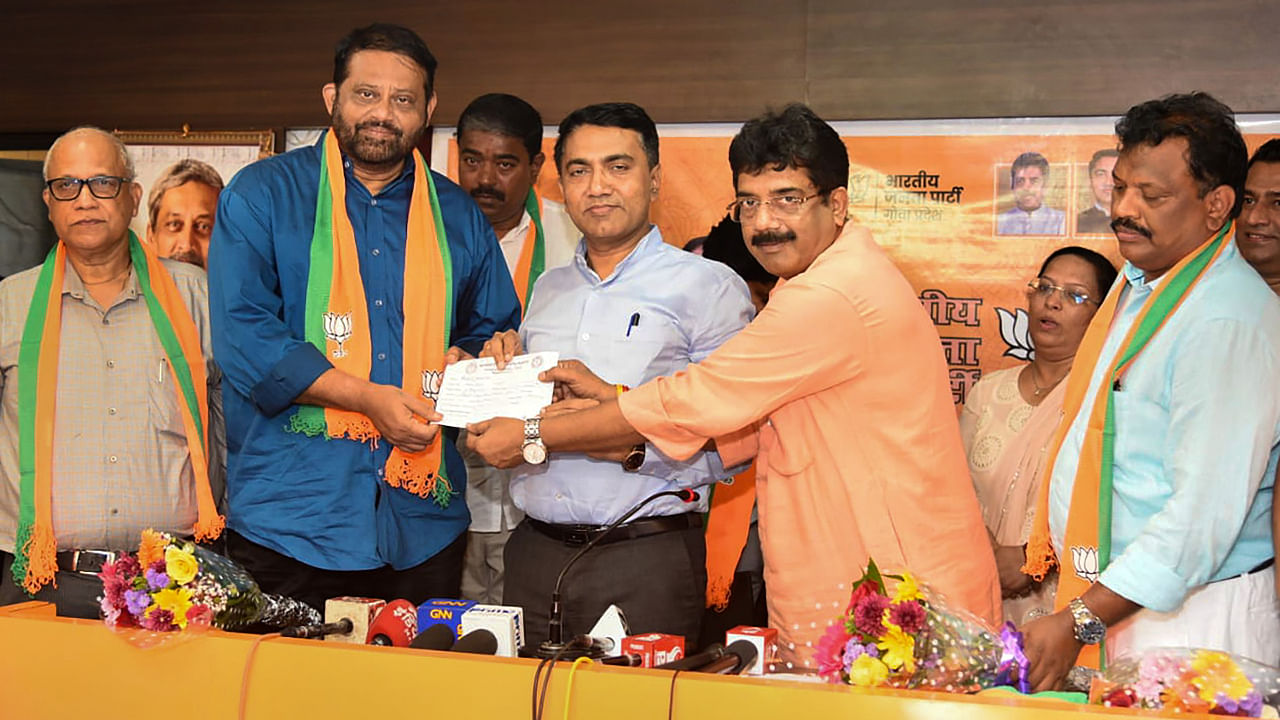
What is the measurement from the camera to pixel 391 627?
2.46 m

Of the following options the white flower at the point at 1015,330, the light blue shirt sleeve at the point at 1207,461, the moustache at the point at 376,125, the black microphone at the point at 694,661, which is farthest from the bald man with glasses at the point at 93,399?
the white flower at the point at 1015,330

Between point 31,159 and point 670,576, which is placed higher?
point 31,159

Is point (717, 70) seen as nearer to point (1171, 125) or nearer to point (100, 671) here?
point (1171, 125)

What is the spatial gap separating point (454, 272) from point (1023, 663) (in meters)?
1.95

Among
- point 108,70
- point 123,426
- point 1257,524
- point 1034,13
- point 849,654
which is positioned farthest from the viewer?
point 108,70

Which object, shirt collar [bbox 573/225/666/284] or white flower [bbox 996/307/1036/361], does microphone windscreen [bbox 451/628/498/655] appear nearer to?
shirt collar [bbox 573/225/666/284]

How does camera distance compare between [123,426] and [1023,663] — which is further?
[123,426]

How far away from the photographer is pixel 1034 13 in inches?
169

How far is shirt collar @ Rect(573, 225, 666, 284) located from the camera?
314 cm

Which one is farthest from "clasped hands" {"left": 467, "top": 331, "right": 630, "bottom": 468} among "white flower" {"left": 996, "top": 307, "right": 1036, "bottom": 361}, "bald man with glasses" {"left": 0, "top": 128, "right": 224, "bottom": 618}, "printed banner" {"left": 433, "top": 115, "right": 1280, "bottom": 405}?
"white flower" {"left": 996, "top": 307, "right": 1036, "bottom": 361}

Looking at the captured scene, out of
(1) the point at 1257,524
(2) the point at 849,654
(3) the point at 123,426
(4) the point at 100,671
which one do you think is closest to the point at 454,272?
(3) the point at 123,426

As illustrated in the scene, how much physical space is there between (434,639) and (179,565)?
1.77 feet

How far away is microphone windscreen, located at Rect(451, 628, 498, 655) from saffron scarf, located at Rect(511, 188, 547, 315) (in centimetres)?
205

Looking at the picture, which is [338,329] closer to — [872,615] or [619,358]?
[619,358]
